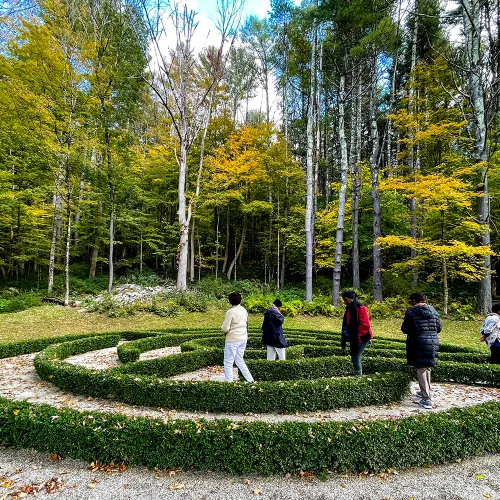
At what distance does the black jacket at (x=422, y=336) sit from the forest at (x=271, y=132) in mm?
8866

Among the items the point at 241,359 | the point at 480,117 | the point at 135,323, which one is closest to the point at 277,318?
the point at 241,359

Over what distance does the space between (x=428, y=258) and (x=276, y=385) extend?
1200cm

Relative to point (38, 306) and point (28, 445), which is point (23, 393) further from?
point (38, 306)

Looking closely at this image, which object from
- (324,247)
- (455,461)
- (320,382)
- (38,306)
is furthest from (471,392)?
(38,306)

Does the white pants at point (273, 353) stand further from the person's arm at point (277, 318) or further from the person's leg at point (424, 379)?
Result: the person's leg at point (424, 379)

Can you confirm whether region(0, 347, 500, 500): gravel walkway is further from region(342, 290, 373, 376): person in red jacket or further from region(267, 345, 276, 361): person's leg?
region(267, 345, 276, 361): person's leg

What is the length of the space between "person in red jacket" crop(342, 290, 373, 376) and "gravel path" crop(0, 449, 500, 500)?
7.17 feet

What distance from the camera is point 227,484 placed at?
10.1 feet

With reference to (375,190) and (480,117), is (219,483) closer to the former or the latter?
(375,190)

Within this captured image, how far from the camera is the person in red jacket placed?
5.38 metres

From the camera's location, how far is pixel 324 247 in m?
19.1

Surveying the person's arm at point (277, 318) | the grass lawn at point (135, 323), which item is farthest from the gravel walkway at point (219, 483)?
the grass lawn at point (135, 323)

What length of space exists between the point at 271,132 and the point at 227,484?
1987 centimetres

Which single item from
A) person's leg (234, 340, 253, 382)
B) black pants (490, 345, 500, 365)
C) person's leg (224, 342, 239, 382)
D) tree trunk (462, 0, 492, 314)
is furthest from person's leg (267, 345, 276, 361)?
tree trunk (462, 0, 492, 314)
